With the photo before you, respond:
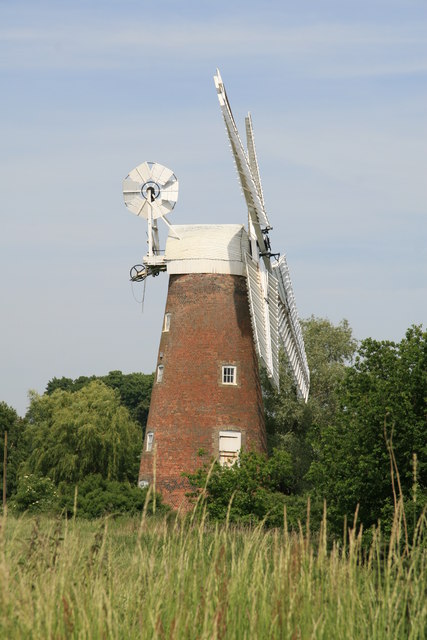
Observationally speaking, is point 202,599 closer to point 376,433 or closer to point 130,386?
point 376,433

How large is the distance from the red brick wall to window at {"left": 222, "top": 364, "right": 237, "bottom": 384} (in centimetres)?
15

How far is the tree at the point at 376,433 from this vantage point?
25.4 metres

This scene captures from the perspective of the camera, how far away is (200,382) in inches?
1385

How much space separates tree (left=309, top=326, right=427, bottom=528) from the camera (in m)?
25.4

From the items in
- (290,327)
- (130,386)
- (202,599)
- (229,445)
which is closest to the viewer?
(202,599)

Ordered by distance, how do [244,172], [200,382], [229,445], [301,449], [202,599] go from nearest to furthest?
1. [202,599]
2. [244,172]
3. [229,445]
4. [200,382]
5. [301,449]

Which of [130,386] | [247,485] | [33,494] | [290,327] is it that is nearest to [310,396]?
[290,327]

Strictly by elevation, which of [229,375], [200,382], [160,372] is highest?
[160,372]

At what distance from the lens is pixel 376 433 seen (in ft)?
86.5

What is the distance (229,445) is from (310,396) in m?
12.3

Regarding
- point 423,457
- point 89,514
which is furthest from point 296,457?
point 423,457

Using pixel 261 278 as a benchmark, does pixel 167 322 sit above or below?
below

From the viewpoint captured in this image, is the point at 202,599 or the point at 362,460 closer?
the point at 202,599

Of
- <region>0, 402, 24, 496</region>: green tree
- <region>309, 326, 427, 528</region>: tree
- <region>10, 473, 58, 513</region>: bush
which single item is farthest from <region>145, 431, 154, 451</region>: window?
<region>0, 402, 24, 496</region>: green tree
